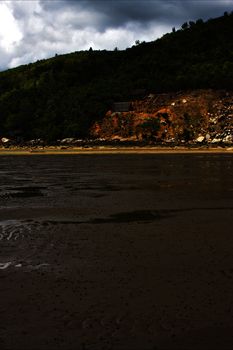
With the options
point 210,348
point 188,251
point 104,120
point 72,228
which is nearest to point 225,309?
point 210,348

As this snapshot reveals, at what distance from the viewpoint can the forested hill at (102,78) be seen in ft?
241

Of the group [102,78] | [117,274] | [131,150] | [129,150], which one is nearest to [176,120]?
[131,150]

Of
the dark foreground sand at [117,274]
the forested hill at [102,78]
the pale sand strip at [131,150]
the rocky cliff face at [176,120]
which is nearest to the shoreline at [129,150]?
the pale sand strip at [131,150]

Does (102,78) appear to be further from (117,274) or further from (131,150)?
(117,274)

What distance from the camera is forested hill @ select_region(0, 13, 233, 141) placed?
73562mm

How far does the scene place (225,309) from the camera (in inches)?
231

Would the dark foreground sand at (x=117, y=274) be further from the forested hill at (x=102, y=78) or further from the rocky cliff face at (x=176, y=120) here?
the forested hill at (x=102, y=78)

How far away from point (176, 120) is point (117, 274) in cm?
5918

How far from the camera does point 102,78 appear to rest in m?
91.8

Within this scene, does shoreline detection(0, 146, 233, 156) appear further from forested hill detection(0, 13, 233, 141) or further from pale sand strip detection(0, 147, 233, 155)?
forested hill detection(0, 13, 233, 141)

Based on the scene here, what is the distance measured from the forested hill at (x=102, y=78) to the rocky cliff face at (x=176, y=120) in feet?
10.9

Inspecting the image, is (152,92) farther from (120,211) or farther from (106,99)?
(120,211)

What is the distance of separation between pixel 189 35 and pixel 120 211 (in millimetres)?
103235

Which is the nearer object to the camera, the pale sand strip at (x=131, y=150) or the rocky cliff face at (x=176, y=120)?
the pale sand strip at (x=131, y=150)
